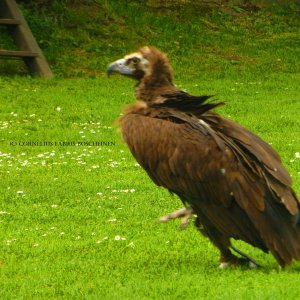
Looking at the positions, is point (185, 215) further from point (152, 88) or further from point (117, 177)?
point (117, 177)

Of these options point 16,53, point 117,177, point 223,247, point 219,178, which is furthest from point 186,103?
point 16,53

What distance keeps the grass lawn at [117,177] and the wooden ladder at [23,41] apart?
1.47 feet

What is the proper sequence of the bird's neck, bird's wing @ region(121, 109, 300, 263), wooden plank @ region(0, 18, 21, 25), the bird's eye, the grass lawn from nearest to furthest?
bird's wing @ region(121, 109, 300, 263) → the grass lawn → the bird's neck → the bird's eye → wooden plank @ region(0, 18, 21, 25)

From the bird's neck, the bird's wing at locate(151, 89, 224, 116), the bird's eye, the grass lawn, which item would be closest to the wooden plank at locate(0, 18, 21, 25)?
the grass lawn

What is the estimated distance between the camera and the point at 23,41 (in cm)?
2056

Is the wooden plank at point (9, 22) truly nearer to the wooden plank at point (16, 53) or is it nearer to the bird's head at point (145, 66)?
the wooden plank at point (16, 53)

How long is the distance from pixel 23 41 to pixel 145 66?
496 inches

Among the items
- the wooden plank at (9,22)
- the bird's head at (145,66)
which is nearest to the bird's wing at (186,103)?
the bird's head at (145,66)

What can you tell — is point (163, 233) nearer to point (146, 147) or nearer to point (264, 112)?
point (146, 147)

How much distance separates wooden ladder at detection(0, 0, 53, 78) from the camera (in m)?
20.2

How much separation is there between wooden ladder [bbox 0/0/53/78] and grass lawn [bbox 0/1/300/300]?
17.7 inches

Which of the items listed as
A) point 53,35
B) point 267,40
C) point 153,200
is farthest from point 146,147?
point 267,40

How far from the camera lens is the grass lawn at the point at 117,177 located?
747cm

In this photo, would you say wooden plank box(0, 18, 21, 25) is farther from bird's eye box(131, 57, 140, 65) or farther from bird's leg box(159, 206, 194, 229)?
bird's leg box(159, 206, 194, 229)
